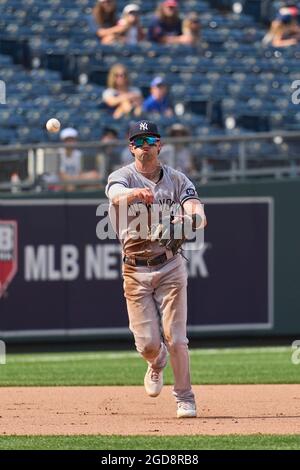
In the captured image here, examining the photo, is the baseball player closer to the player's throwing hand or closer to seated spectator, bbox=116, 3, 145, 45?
the player's throwing hand

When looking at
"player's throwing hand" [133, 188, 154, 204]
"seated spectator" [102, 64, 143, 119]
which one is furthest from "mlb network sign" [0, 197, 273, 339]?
"player's throwing hand" [133, 188, 154, 204]

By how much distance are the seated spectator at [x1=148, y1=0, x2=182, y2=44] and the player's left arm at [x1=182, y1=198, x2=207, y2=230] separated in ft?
37.4

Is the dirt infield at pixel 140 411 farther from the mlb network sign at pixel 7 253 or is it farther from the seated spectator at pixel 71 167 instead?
the seated spectator at pixel 71 167

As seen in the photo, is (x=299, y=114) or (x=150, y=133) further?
(x=299, y=114)

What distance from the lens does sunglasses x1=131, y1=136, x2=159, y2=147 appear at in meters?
7.93

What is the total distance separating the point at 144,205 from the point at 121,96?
351 inches

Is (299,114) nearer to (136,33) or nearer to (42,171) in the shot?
(136,33)

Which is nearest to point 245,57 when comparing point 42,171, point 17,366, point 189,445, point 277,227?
point 277,227

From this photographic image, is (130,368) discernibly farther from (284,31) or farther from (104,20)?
(284,31)

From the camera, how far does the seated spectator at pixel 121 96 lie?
1672 centimetres

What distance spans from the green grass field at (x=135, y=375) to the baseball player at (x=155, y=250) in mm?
1048

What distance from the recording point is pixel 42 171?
1483 cm

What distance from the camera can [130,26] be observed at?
727 inches
